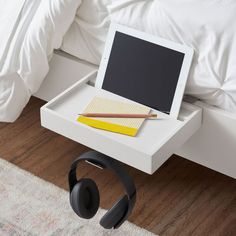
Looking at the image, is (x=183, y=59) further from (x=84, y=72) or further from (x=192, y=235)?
(x=192, y=235)

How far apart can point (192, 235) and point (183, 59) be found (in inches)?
21.3

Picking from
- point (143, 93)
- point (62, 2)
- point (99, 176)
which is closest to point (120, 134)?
point (143, 93)

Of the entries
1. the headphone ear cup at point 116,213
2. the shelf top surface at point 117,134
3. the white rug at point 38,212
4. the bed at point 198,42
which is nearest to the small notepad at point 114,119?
the shelf top surface at point 117,134

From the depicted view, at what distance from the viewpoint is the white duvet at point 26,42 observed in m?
1.90

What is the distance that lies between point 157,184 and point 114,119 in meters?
0.35

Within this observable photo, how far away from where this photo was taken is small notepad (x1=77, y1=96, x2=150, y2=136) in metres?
1.71

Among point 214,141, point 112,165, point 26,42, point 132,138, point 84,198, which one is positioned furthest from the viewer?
point 26,42

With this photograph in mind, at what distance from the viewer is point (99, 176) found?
6.57 ft

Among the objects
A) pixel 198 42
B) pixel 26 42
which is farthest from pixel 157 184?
pixel 26 42

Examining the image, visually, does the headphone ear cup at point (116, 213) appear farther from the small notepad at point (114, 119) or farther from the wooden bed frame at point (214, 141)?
the wooden bed frame at point (214, 141)

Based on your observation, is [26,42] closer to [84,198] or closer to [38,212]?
[38,212]

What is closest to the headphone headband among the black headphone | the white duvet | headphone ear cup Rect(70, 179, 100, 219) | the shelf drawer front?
the black headphone

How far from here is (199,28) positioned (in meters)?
1.70

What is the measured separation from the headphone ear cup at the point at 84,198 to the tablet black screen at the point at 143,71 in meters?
0.51
